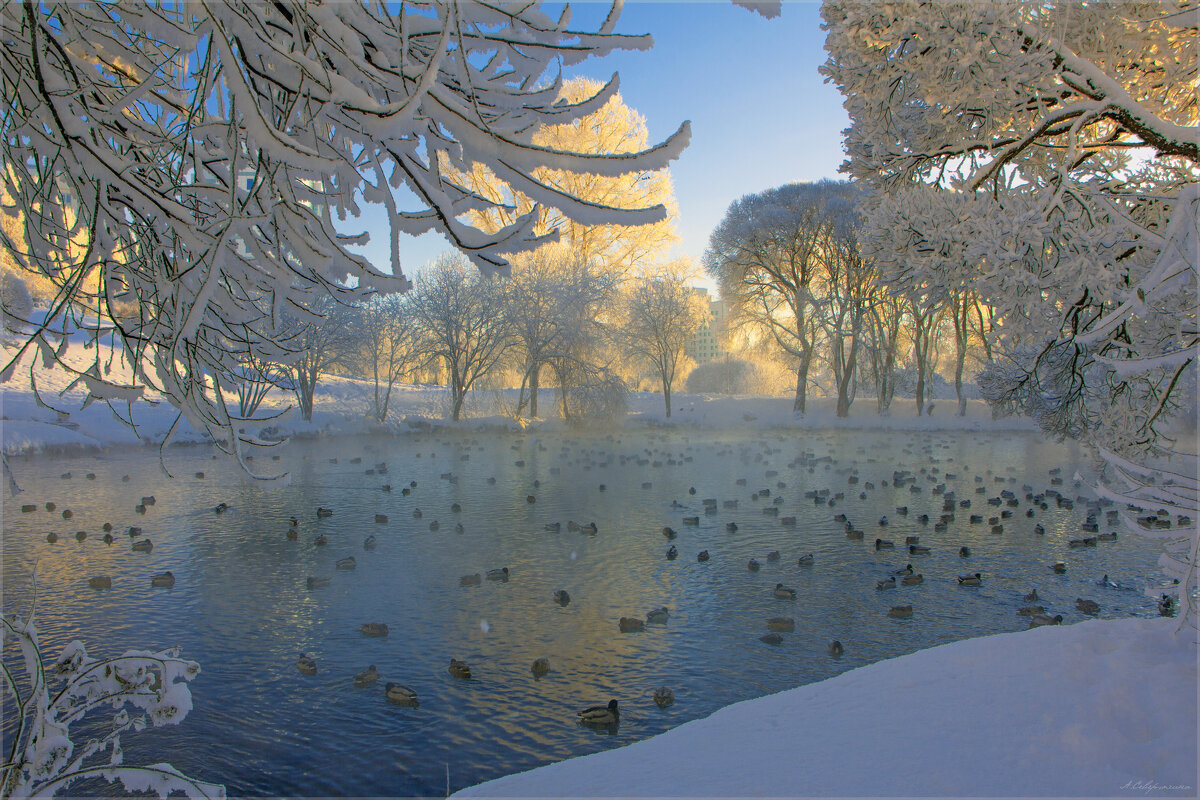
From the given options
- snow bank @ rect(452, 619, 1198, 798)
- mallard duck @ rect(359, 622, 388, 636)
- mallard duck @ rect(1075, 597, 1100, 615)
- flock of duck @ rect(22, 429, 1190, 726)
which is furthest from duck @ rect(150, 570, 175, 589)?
mallard duck @ rect(1075, 597, 1100, 615)

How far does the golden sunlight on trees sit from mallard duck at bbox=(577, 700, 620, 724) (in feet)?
87.9

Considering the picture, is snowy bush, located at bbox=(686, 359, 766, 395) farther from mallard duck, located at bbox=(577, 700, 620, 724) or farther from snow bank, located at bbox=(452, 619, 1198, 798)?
snow bank, located at bbox=(452, 619, 1198, 798)

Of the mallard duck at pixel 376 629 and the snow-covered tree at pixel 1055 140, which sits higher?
the snow-covered tree at pixel 1055 140

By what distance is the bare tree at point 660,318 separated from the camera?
1355 inches

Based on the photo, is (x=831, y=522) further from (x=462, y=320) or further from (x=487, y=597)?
(x=462, y=320)

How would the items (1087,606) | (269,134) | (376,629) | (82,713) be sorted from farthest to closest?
(1087,606) → (376,629) → (82,713) → (269,134)

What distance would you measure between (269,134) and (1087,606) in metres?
7.71

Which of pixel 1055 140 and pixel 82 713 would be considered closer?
pixel 82 713

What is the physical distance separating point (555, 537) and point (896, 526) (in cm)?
536

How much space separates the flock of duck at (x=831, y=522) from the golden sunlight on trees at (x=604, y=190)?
18.4 m

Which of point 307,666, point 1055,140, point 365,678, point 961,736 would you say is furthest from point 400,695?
point 1055,140

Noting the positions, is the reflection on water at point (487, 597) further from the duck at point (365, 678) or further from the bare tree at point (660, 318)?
the bare tree at point (660, 318)

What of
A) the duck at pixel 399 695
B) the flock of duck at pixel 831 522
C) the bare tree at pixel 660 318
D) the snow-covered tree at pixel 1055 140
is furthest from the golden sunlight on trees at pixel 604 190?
the duck at pixel 399 695

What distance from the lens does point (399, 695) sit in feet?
15.4
